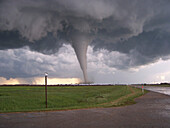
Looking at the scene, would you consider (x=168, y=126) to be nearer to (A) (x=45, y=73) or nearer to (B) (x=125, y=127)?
(B) (x=125, y=127)

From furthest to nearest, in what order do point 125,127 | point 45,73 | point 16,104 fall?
1. point 16,104
2. point 45,73
3. point 125,127

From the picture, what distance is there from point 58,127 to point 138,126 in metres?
4.84

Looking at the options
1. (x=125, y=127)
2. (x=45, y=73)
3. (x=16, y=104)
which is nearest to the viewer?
(x=125, y=127)

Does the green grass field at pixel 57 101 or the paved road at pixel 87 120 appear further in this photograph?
the green grass field at pixel 57 101

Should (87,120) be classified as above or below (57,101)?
above

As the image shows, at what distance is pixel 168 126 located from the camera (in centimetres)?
1095

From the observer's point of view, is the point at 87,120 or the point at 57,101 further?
the point at 57,101

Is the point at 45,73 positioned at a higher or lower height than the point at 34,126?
higher

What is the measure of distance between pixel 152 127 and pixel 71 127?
4831mm

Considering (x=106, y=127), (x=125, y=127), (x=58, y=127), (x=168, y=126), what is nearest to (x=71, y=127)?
(x=58, y=127)

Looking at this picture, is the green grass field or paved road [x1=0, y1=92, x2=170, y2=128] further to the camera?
the green grass field

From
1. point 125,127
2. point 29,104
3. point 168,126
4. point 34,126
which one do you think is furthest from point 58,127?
point 29,104

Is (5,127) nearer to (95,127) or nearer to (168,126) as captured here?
(95,127)

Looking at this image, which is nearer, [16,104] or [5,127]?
[5,127]
